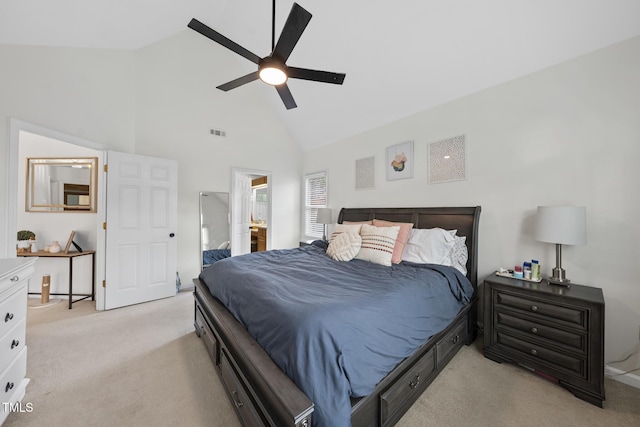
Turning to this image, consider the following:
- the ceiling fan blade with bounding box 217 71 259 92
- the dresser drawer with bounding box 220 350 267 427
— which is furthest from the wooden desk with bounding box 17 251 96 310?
the ceiling fan blade with bounding box 217 71 259 92

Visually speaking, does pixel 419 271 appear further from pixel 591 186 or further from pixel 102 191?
pixel 102 191

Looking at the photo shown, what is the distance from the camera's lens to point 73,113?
2900 mm

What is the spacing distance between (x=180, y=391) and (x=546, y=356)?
2.82 meters

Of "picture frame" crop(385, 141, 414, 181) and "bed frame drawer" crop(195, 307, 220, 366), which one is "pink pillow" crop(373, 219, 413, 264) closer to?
"picture frame" crop(385, 141, 414, 181)

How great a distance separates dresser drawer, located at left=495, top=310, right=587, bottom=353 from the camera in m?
1.76

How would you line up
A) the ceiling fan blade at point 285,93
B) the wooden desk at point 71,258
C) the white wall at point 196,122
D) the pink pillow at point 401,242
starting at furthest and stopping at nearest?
the white wall at point 196,122, the wooden desk at point 71,258, the pink pillow at point 401,242, the ceiling fan blade at point 285,93

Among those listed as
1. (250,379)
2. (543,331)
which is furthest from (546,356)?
(250,379)

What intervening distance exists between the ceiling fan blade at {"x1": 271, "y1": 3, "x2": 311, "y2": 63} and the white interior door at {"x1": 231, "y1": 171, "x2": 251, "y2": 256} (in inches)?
121

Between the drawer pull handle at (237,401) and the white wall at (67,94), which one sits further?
the white wall at (67,94)

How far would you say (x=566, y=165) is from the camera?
2195 mm

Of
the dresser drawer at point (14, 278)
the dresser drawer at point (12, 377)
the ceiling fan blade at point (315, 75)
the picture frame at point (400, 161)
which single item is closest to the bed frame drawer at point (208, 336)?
the dresser drawer at point (12, 377)

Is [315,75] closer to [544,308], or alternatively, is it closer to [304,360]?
[304,360]

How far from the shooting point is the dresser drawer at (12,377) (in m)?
1.43

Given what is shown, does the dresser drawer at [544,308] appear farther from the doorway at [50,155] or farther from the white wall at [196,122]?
the doorway at [50,155]
